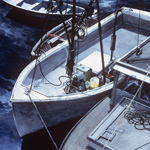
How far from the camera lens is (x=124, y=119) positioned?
522 cm

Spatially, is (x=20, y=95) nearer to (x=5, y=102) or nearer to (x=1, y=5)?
(x=5, y=102)

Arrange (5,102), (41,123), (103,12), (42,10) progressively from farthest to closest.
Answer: (103,12)
(42,10)
(5,102)
(41,123)

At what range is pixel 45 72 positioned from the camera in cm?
745

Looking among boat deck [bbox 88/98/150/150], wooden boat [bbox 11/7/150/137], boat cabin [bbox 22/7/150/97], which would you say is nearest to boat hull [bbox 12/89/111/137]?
wooden boat [bbox 11/7/150/137]

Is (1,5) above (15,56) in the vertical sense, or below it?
above

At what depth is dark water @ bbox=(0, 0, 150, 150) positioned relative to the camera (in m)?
7.10

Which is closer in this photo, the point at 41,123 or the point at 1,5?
the point at 41,123

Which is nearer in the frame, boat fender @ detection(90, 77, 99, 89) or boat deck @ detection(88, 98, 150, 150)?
boat deck @ detection(88, 98, 150, 150)

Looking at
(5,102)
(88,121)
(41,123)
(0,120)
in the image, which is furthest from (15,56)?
(88,121)

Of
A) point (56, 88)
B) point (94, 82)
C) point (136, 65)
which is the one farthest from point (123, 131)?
point (56, 88)

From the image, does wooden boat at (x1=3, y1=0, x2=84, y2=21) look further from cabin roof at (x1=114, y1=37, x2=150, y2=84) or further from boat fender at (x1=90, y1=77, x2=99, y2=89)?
cabin roof at (x1=114, y1=37, x2=150, y2=84)

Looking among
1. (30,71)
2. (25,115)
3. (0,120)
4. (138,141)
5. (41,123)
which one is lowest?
(0,120)

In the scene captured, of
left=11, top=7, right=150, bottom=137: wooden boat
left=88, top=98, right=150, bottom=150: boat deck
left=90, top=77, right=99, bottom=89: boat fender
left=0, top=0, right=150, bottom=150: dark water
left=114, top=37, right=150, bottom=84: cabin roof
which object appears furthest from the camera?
left=0, top=0, right=150, bottom=150: dark water

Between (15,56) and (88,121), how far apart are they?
6.20 m
